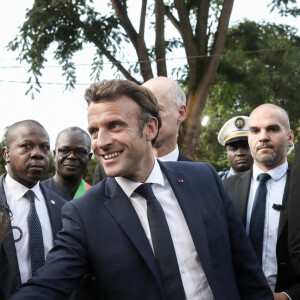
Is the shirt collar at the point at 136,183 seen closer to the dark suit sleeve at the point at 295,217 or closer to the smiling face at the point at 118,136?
the smiling face at the point at 118,136

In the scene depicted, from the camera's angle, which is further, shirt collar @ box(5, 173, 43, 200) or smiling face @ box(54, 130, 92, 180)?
smiling face @ box(54, 130, 92, 180)

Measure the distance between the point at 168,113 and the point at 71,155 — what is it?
1.46m

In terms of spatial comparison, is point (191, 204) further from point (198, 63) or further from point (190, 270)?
point (198, 63)

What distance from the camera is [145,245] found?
88.2 inches

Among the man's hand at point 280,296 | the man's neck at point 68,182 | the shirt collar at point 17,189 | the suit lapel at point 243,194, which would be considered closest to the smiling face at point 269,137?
the suit lapel at point 243,194

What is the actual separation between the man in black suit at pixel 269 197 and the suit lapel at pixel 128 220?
4.25 feet

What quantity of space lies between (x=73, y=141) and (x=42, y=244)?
5.95 ft

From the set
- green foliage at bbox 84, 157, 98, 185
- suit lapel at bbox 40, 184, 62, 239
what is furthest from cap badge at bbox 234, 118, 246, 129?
green foliage at bbox 84, 157, 98, 185

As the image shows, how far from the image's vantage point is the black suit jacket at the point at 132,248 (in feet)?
7.17

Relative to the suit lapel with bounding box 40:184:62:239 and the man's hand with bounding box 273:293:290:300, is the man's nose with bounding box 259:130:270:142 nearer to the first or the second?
the man's hand with bounding box 273:293:290:300

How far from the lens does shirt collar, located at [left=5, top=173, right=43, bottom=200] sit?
11.2ft

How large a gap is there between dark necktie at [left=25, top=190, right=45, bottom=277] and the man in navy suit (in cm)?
90

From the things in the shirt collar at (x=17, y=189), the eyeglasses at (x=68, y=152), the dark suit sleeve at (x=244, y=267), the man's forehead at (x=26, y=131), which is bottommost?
A: the dark suit sleeve at (x=244, y=267)

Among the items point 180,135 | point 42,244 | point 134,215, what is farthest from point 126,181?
point 180,135
